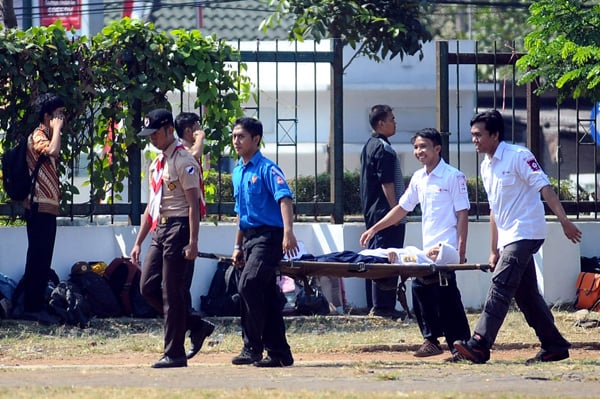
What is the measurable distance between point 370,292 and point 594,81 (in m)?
3.05

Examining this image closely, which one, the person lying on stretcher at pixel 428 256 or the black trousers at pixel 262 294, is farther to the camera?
the person lying on stretcher at pixel 428 256

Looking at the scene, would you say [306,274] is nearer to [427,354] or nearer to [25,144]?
[427,354]

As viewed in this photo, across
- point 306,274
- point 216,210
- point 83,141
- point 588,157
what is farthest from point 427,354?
point 588,157

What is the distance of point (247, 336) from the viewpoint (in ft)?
27.4

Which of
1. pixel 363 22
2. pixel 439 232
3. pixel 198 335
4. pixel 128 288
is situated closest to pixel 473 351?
pixel 439 232

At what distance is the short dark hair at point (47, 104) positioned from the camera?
10.4 metres

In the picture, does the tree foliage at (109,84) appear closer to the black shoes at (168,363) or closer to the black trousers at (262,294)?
the black trousers at (262,294)

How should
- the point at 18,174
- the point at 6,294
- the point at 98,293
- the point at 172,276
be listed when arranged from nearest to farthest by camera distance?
the point at 172,276 < the point at 18,174 < the point at 6,294 < the point at 98,293

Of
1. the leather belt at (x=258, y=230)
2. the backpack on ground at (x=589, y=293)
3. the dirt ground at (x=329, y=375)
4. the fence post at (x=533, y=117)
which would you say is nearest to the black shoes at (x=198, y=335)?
the dirt ground at (x=329, y=375)

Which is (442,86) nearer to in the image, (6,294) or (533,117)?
(533,117)

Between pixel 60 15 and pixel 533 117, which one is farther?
pixel 60 15

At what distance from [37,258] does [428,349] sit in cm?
359

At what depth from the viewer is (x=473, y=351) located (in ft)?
27.1

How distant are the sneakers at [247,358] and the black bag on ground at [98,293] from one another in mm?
2664
